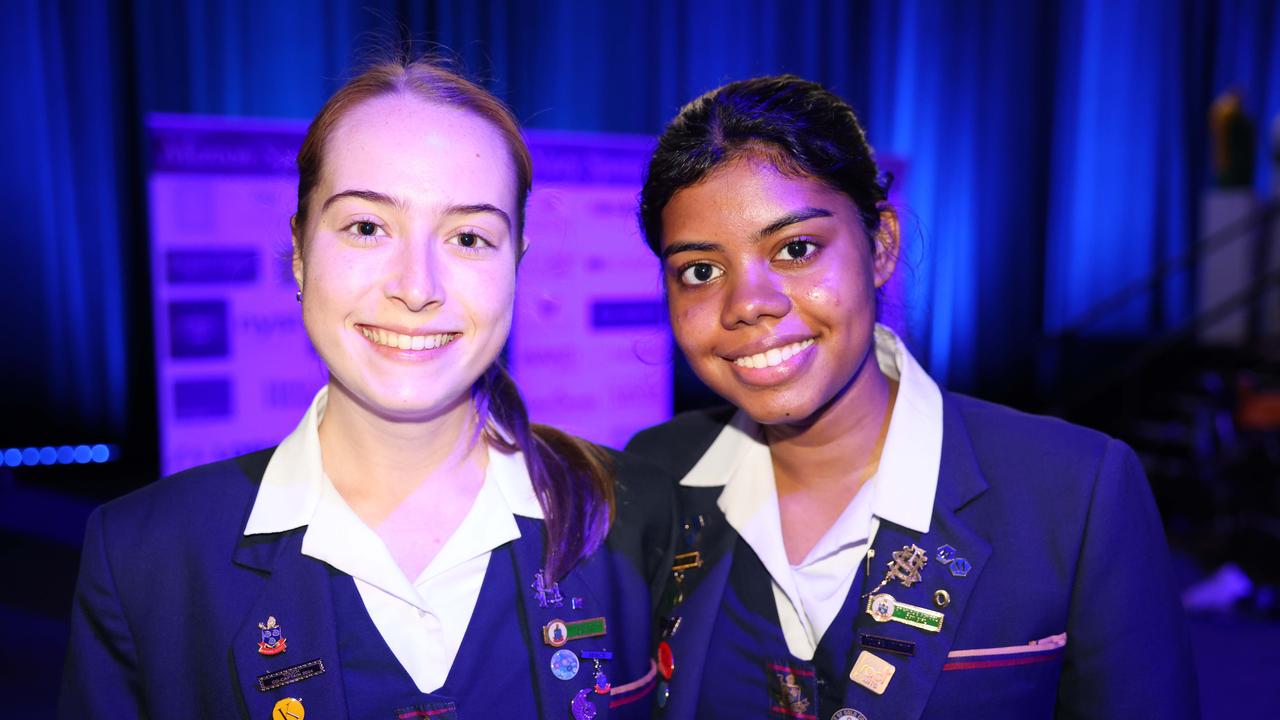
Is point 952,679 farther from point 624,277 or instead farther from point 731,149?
point 624,277

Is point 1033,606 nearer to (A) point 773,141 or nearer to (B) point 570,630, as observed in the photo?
(B) point 570,630

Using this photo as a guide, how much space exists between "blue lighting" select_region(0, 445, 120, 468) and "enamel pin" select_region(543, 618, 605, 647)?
18.4ft

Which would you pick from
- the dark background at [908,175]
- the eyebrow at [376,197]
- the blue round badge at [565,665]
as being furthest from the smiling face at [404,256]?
the dark background at [908,175]

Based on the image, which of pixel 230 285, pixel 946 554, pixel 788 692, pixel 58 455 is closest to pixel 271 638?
pixel 788 692

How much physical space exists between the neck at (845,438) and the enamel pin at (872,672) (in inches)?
12.2

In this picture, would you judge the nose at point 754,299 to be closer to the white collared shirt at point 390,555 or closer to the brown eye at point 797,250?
the brown eye at point 797,250

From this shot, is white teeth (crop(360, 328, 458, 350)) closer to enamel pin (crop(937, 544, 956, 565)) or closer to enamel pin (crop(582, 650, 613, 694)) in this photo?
enamel pin (crop(582, 650, 613, 694))

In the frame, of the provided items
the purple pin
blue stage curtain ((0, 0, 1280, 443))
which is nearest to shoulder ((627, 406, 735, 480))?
the purple pin

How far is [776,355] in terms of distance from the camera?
1474 mm

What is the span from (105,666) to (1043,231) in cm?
939

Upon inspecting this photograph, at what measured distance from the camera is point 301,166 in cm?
140

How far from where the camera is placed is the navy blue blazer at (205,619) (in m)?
1.26

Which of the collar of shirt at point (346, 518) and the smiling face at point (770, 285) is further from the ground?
the smiling face at point (770, 285)

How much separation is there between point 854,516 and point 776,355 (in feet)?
0.95
